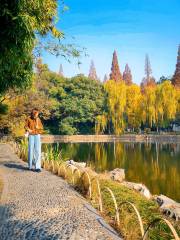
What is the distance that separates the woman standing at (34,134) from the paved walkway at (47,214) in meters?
1.67

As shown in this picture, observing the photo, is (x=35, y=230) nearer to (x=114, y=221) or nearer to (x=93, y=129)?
(x=114, y=221)

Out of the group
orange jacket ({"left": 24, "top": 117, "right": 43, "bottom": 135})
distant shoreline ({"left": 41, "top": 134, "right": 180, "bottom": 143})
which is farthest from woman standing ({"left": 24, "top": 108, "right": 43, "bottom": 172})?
distant shoreline ({"left": 41, "top": 134, "right": 180, "bottom": 143})

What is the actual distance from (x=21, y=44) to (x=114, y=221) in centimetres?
296

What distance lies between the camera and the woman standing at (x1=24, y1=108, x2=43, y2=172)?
10.1m

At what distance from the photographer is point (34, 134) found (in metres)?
10.2

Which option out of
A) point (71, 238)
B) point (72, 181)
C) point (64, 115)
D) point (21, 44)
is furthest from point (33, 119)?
point (64, 115)

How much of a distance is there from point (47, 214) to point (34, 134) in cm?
469

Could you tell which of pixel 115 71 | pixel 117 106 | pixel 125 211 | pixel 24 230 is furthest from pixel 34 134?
pixel 115 71

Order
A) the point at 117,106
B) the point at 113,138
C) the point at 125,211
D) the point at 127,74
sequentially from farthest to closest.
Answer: the point at 127,74 → the point at 117,106 → the point at 113,138 → the point at 125,211

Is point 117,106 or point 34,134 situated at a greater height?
point 117,106

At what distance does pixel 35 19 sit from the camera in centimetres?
A: 512

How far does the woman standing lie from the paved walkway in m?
1.67

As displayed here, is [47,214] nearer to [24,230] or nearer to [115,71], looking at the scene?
[24,230]

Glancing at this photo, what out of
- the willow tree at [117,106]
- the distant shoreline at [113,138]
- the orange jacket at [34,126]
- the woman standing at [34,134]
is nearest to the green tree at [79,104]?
the distant shoreline at [113,138]
